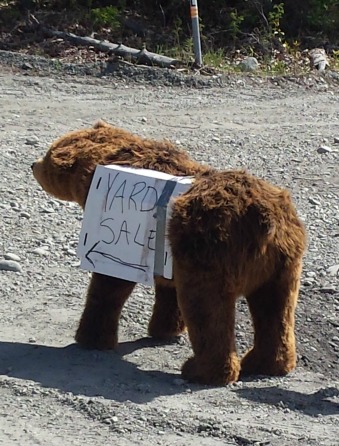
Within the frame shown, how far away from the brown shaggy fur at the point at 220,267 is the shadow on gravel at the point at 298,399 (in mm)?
187

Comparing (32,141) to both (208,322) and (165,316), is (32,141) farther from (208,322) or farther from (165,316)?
(208,322)

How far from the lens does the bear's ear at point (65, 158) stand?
630 cm

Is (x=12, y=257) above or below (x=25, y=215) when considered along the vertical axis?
below

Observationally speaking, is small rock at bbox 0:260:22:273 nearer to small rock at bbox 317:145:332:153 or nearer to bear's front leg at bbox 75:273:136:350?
bear's front leg at bbox 75:273:136:350

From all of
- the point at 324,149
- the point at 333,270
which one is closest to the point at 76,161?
the point at 333,270

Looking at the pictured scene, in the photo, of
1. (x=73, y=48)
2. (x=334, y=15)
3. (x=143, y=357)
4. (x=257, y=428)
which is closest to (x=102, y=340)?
(x=143, y=357)

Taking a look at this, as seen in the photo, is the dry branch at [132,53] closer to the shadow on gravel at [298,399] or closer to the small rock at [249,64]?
the small rock at [249,64]

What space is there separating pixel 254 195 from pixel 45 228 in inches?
125

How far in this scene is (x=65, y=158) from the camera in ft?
20.7

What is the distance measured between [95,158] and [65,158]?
0.65ft

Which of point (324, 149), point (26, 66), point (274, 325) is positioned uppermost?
point (26, 66)

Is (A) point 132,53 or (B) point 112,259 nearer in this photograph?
(B) point 112,259

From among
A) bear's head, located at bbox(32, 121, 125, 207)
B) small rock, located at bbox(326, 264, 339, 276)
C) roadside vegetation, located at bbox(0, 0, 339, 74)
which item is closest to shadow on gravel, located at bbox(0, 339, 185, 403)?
bear's head, located at bbox(32, 121, 125, 207)

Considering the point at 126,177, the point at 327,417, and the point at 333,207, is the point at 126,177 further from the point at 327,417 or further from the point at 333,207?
the point at 333,207
